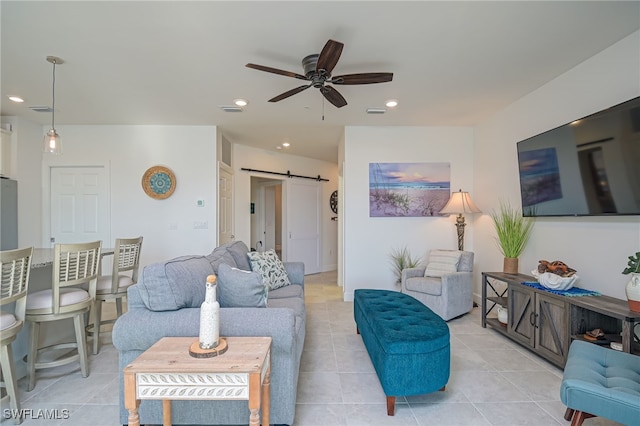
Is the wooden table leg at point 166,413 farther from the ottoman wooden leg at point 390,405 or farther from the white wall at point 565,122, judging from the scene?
the white wall at point 565,122

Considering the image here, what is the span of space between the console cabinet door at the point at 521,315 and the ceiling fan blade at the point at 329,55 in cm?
260

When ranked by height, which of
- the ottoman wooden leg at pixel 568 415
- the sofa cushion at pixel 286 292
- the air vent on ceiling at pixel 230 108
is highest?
the air vent on ceiling at pixel 230 108

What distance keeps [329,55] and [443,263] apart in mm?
3013

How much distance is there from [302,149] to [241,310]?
4.65 metres

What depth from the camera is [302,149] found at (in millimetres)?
6035

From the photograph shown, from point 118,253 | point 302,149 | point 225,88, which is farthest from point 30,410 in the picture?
point 302,149

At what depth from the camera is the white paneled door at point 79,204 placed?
4.57m

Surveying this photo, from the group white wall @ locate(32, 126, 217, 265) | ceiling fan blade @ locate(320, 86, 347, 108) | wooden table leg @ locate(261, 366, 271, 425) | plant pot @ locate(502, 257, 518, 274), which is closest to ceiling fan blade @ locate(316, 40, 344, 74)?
ceiling fan blade @ locate(320, 86, 347, 108)

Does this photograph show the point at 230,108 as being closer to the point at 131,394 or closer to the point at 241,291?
the point at 241,291

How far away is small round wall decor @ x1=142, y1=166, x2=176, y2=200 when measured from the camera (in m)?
4.56

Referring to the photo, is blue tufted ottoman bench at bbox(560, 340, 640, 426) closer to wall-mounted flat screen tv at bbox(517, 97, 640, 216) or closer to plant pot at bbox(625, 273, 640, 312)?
plant pot at bbox(625, 273, 640, 312)

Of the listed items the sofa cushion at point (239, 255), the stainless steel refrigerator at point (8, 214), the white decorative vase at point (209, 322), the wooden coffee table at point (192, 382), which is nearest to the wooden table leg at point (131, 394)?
the wooden coffee table at point (192, 382)

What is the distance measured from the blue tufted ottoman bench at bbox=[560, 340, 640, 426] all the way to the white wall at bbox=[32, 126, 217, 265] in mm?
4224

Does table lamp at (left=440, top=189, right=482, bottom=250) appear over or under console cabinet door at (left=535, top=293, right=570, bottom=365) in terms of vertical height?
over
